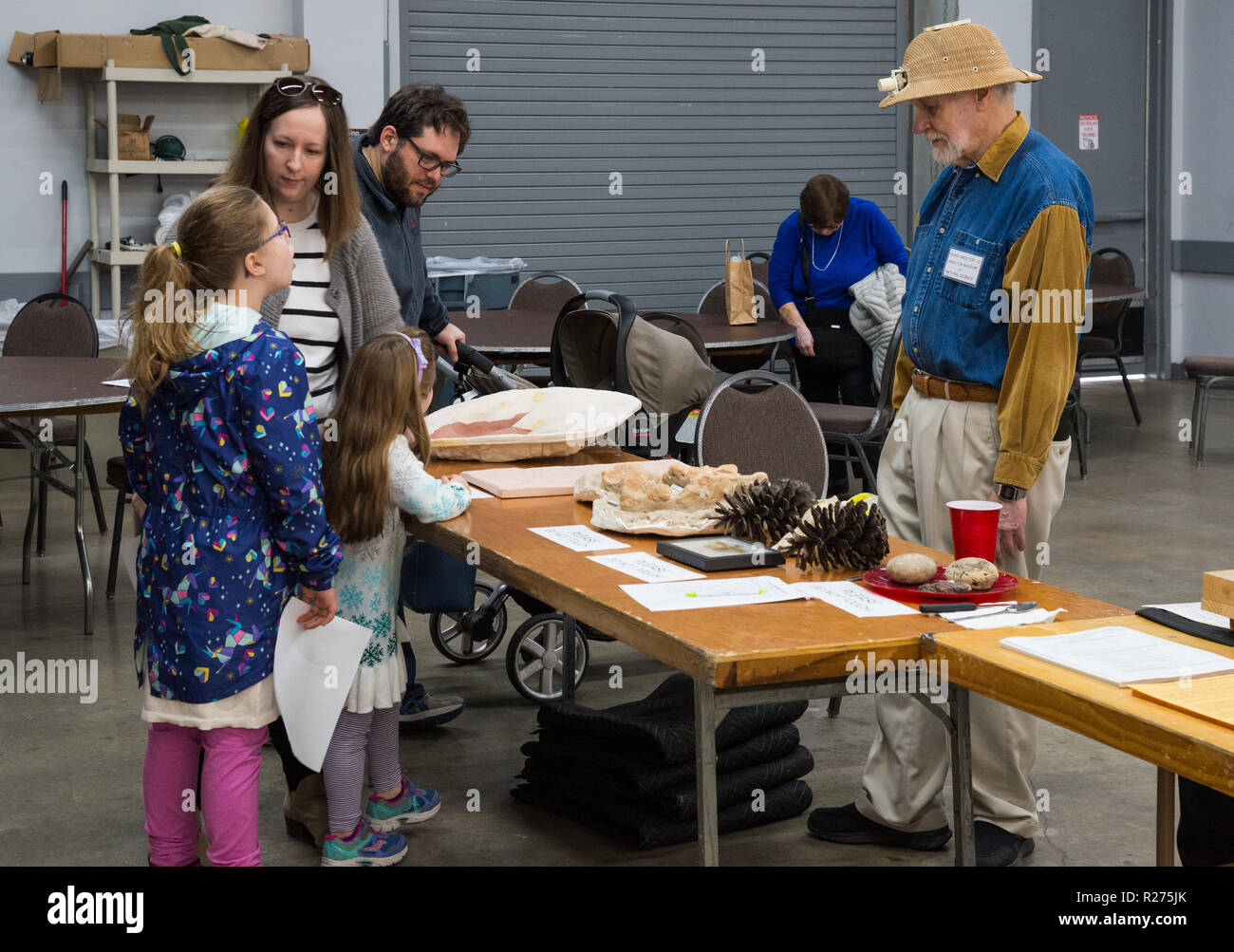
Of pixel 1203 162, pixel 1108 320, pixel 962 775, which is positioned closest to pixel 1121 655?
pixel 962 775

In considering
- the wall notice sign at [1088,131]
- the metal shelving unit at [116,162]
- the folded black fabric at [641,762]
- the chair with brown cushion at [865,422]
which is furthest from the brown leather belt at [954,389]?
the wall notice sign at [1088,131]

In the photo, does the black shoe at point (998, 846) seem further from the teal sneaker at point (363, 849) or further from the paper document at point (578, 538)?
the teal sneaker at point (363, 849)

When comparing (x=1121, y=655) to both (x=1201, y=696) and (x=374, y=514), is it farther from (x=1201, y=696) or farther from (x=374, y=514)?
(x=374, y=514)

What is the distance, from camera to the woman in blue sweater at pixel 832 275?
666cm

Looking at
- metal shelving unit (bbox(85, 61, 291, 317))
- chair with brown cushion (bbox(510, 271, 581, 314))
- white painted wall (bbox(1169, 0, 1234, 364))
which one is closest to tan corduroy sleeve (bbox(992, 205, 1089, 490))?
chair with brown cushion (bbox(510, 271, 581, 314))

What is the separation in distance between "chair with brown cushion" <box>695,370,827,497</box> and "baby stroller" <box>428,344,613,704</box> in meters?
0.57

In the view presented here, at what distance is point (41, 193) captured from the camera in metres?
8.17

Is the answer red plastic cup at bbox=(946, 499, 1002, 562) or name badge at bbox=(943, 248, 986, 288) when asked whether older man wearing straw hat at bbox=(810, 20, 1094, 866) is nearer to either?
name badge at bbox=(943, 248, 986, 288)

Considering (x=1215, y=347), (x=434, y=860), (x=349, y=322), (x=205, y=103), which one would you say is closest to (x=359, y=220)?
(x=349, y=322)

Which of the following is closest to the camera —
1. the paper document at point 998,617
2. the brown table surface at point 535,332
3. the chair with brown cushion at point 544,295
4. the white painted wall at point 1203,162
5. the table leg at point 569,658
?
the paper document at point 998,617

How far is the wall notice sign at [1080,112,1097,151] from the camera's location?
1115 centimetres

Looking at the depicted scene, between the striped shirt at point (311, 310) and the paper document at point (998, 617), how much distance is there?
1.50 m

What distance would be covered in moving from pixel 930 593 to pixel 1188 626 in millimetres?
397

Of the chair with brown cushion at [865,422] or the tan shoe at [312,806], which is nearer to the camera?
the tan shoe at [312,806]
